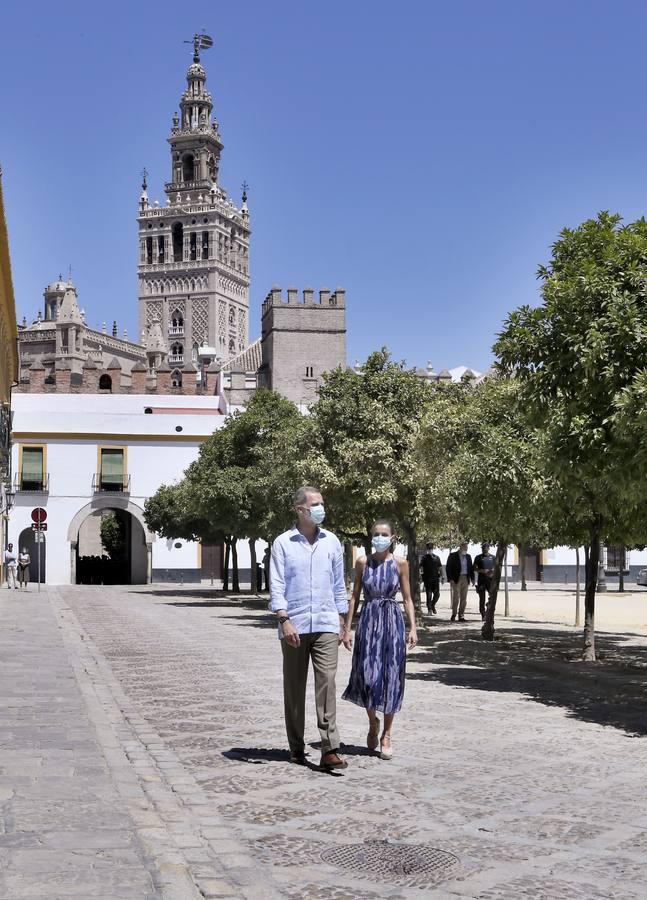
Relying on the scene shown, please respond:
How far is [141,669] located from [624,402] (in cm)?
710

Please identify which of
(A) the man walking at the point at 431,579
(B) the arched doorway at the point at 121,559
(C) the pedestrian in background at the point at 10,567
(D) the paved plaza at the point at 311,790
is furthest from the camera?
(B) the arched doorway at the point at 121,559

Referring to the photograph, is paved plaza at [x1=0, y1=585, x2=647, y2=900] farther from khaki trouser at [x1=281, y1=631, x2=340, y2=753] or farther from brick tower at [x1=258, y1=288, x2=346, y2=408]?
brick tower at [x1=258, y1=288, x2=346, y2=408]

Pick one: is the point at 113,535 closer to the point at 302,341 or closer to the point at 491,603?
the point at 302,341

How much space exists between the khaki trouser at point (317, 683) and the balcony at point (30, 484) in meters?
45.3

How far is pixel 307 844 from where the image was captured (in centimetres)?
550

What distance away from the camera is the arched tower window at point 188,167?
160125 mm

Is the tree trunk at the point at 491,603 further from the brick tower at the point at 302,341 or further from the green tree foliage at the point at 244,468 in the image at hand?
the brick tower at the point at 302,341

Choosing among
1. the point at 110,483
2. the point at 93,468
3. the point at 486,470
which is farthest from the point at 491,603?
the point at 93,468

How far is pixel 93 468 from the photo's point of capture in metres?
52.0

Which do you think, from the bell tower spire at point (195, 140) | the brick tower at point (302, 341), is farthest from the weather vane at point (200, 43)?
the brick tower at point (302, 341)

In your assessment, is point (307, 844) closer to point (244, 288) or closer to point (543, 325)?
point (543, 325)

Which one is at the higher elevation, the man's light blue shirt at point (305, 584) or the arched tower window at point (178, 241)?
the arched tower window at point (178, 241)

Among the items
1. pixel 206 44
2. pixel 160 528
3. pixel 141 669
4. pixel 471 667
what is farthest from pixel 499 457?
pixel 206 44

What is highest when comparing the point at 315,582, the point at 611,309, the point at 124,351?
the point at 124,351
